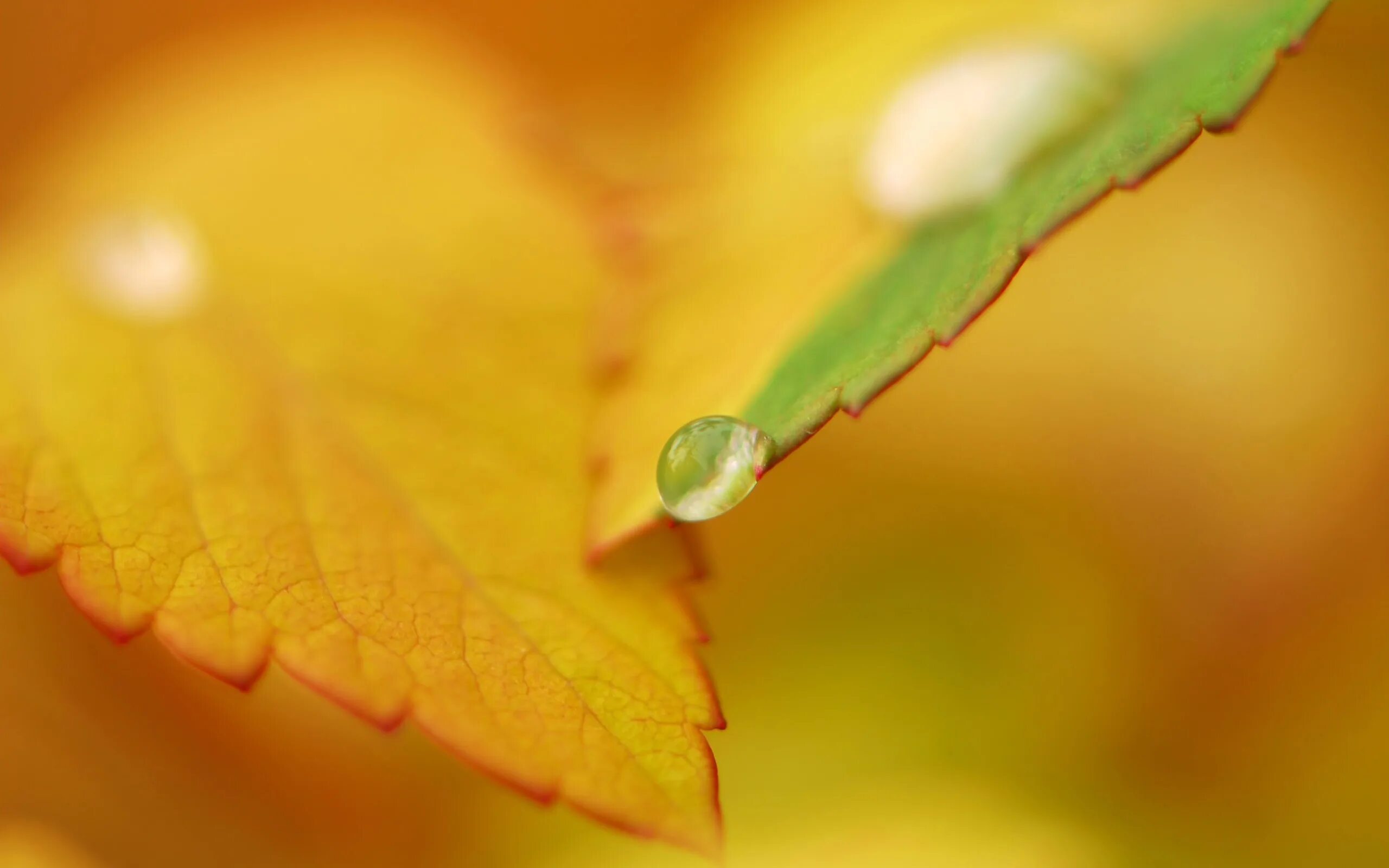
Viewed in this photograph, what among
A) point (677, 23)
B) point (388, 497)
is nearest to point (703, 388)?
point (388, 497)

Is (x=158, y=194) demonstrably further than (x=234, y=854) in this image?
Yes

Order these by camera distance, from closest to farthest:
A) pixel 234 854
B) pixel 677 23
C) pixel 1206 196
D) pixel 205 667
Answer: pixel 205 667
pixel 234 854
pixel 1206 196
pixel 677 23

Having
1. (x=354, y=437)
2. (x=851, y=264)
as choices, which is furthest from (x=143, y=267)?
(x=851, y=264)

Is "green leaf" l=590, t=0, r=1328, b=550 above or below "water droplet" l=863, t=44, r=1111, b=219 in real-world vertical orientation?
below

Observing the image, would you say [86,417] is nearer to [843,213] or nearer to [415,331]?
[415,331]

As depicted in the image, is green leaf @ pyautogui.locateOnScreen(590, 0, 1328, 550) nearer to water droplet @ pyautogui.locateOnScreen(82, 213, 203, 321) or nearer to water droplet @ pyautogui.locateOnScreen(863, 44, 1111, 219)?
water droplet @ pyautogui.locateOnScreen(863, 44, 1111, 219)

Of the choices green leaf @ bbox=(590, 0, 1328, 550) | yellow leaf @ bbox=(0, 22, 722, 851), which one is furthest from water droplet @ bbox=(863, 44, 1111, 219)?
yellow leaf @ bbox=(0, 22, 722, 851)

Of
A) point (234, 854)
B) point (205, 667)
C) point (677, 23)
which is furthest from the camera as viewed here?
point (677, 23)
